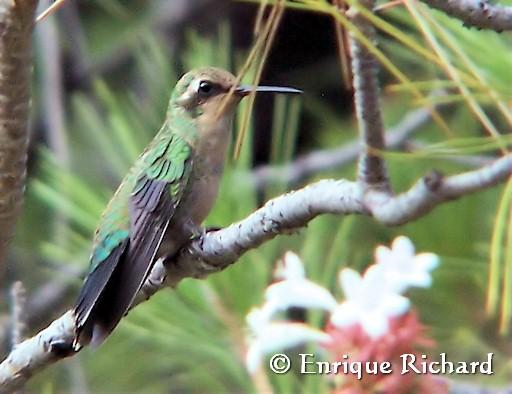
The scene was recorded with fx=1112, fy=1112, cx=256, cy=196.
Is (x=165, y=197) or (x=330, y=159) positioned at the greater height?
(x=165, y=197)

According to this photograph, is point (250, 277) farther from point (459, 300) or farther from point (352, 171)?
point (352, 171)

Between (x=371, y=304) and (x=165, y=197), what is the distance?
0.68 metres

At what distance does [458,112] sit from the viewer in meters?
2.50

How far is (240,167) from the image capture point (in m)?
2.07

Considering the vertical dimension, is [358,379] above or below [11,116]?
below

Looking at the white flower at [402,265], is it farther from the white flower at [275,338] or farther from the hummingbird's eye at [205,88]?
the hummingbird's eye at [205,88]

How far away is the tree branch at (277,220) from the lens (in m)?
0.89

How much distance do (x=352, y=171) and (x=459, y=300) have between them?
0.45m

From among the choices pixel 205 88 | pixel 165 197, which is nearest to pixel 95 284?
pixel 165 197

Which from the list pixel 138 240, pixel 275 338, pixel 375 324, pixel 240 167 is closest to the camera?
pixel 375 324

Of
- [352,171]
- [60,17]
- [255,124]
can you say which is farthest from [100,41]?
[352,171]

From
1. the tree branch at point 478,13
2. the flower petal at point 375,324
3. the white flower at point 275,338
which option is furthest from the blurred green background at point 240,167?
the white flower at point 275,338

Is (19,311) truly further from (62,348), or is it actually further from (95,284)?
(95,284)

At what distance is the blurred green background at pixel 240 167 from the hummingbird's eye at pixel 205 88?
15 cm
